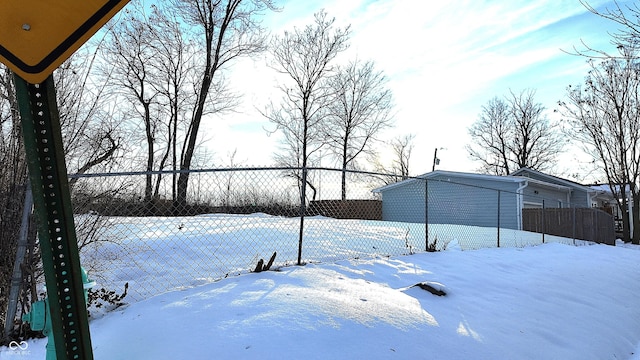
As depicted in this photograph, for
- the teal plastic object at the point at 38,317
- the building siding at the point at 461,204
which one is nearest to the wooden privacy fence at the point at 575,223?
the building siding at the point at 461,204

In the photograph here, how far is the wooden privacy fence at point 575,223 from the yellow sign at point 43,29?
15748 mm

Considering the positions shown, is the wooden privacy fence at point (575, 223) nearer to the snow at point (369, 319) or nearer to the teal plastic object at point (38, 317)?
the snow at point (369, 319)

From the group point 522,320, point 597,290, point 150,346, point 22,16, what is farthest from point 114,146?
point 597,290

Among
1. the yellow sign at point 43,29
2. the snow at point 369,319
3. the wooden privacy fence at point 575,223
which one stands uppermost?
the yellow sign at point 43,29

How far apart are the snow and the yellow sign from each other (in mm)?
1944

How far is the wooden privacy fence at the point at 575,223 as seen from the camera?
48.1ft

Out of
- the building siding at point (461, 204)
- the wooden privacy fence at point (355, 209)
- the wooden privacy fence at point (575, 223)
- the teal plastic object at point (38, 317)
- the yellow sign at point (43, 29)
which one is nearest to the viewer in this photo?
the yellow sign at point (43, 29)

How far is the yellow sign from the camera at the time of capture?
2.75ft

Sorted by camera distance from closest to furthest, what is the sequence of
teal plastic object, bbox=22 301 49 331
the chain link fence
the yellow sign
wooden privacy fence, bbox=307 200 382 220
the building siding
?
the yellow sign
teal plastic object, bbox=22 301 49 331
the chain link fence
wooden privacy fence, bbox=307 200 382 220
the building siding

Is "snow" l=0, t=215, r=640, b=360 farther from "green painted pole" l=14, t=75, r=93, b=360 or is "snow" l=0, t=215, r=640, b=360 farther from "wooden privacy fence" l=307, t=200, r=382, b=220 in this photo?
"wooden privacy fence" l=307, t=200, r=382, b=220

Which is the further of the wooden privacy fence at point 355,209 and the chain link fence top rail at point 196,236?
the wooden privacy fence at point 355,209

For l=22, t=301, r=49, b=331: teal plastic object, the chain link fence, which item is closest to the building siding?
the chain link fence

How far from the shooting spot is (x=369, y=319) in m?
2.95

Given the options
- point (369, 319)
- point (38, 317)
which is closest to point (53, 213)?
point (38, 317)
